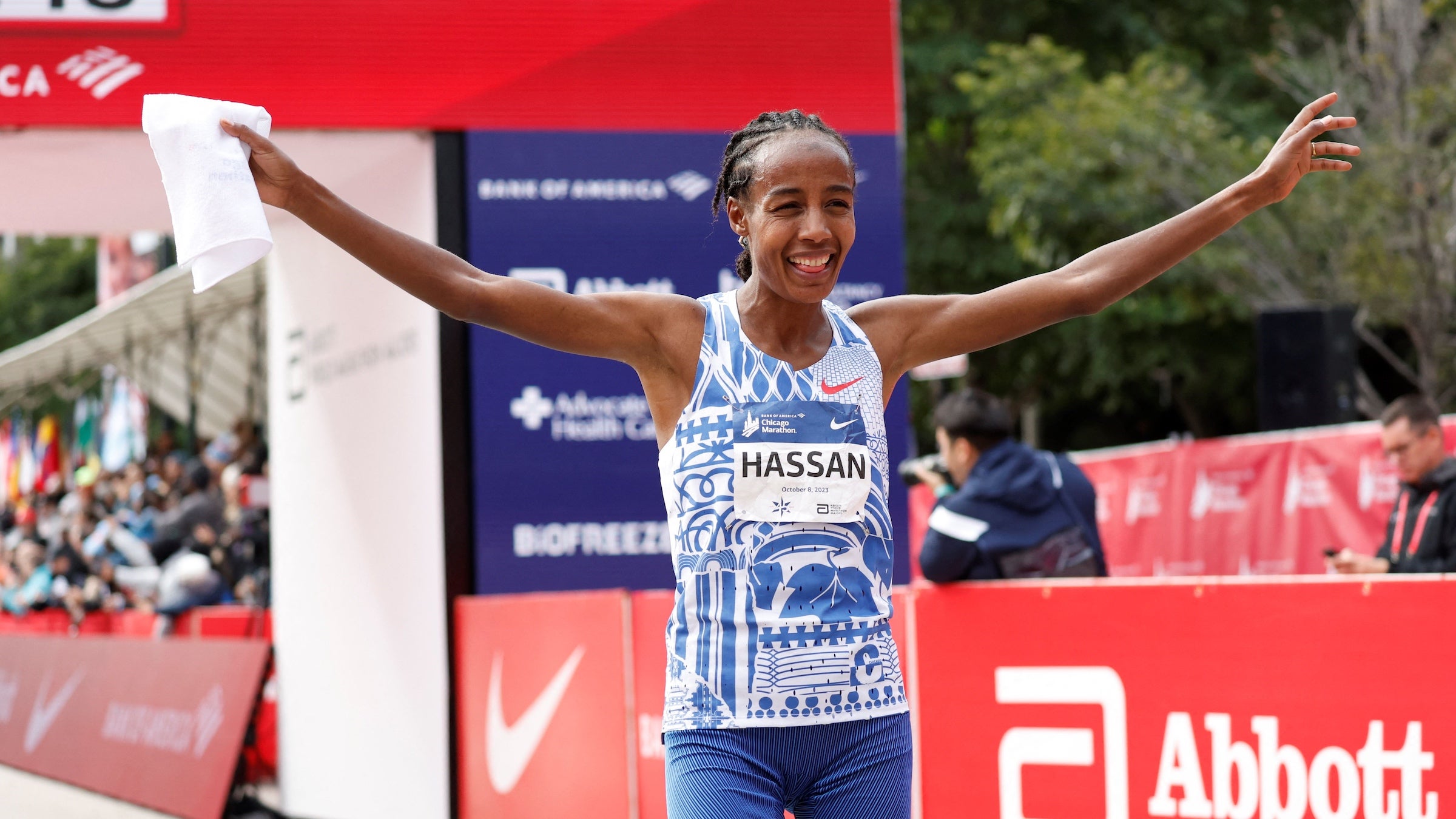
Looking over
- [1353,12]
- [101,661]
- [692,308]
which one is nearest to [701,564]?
[692,308]

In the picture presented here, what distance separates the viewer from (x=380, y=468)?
8.54 m

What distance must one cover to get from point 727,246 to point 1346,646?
4126mm

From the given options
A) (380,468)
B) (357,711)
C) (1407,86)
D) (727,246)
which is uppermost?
(1407,86)

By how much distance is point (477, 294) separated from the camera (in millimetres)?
2992

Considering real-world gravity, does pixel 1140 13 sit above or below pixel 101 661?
above

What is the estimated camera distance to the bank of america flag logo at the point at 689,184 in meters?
8.16

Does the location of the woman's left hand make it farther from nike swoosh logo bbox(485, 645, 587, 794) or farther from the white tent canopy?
the white tent canopy

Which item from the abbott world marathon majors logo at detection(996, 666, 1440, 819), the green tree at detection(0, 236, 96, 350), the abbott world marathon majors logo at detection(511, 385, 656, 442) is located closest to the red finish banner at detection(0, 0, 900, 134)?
the abbott world marathon majors logo at detection(511, 385, 656, 442)

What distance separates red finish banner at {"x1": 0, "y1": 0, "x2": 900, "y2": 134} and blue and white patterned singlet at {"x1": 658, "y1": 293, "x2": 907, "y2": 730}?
5.07m

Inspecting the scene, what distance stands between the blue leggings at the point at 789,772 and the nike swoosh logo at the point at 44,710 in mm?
10131

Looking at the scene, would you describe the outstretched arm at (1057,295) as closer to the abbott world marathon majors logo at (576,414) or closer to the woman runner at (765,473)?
the woman runner at (765,473)

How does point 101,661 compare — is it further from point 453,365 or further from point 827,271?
point 827,271

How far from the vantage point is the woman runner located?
2926mm

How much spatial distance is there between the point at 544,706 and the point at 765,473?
4418 millimetres
